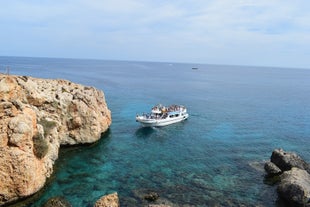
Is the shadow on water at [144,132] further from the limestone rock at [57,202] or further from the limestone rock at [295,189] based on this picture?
the limestone rock at [295,189]

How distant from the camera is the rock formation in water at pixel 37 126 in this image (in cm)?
3038

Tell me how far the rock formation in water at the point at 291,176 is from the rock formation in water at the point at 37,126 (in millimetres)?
29357

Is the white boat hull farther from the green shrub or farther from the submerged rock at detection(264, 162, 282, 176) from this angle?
the submerged rock at detection(264, 162, 282, 176)

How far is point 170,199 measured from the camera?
32.2 metres

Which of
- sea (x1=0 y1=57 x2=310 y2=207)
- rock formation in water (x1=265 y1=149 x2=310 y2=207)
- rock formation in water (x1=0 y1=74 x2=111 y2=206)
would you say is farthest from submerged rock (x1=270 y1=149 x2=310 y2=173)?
rock formation in water (x1=0 y1=74 x2=111 y2=206)

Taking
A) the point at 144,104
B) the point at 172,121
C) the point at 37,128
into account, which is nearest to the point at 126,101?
the point at 144,104

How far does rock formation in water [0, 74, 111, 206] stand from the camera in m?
30.4

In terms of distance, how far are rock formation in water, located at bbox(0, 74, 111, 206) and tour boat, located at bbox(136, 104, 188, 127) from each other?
9137 mm

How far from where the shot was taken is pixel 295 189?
106 ft

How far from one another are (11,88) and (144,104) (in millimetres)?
52727

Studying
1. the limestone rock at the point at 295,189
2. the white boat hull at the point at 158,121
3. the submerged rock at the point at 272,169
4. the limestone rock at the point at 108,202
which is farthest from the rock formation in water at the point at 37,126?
the limestone rock at the point at 295,189

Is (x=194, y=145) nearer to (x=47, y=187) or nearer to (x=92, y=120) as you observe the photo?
(x=92, y=120)

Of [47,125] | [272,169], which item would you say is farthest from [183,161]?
[47,125]

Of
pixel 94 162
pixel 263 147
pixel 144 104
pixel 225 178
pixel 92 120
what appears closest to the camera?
pixel 225 178
